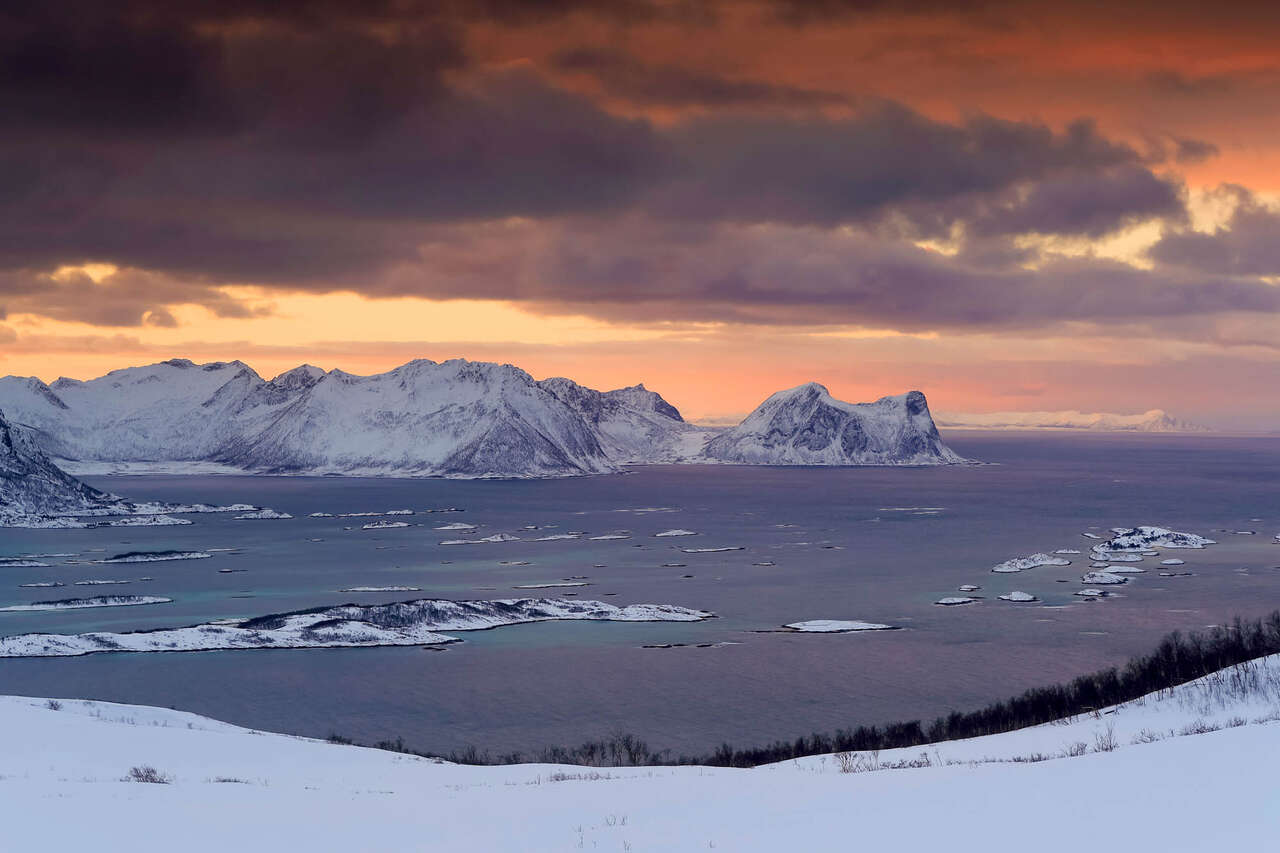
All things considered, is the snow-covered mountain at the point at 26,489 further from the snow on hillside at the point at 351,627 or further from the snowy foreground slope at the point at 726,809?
the snowy foreground slope at the point at 726,809

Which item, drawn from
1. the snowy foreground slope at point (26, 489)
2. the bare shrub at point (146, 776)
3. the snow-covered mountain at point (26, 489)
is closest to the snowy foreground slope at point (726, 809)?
the bare shrub at point (146, 776)

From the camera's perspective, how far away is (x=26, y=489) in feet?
617

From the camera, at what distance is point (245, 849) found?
1698cm

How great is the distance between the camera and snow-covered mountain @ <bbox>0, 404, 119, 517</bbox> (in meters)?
182

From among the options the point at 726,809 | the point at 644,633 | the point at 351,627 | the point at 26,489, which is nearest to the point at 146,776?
the point at 726,809

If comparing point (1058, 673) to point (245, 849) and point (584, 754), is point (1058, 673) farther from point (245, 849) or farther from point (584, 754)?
point (245, 849)

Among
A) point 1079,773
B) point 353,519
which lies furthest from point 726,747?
point 353,519

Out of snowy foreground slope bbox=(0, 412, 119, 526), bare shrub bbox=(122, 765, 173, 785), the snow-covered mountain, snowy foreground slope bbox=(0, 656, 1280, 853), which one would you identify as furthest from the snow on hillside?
snowy foreground slope bbox=(0, 412, 119, 526)

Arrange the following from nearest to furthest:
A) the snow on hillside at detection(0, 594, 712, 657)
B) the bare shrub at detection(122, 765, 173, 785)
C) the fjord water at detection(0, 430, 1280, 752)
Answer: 1. the bare shrub at detection(122, 765, 173, 785)
2. the fjord water at detection(0, 430, 1280, 752)
3. the snow on hillside at detection(0, 594, 712, 657)

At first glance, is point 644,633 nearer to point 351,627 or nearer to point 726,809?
point 351,627

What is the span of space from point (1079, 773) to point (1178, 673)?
49066 mm

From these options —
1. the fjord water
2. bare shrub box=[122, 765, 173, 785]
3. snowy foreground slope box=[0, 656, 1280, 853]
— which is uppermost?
snowy foreground slope box=[0, 656, 1280, 853]

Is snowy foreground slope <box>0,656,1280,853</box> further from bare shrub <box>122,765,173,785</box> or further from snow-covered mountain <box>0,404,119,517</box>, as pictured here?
snow-covered mountain <box>0,404,119,517</box>

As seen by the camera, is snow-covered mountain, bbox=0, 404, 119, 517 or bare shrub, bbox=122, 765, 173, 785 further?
snow-covered mountain, bbox=0, 404, 119, 517
